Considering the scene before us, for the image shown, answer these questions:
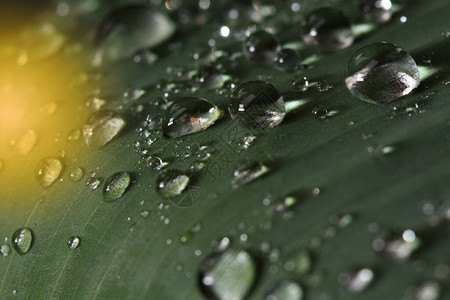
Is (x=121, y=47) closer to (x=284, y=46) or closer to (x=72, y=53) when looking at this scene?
(x=72, y=53)

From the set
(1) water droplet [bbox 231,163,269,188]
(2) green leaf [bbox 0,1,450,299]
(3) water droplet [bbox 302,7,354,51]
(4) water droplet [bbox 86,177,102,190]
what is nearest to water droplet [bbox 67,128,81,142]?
(2) green leaf [bbox 0,1,450,299]

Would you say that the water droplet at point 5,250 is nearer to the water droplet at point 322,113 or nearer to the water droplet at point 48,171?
the water droplet at point 48,171

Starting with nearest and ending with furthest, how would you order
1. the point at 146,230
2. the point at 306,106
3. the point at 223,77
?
1. the point at 146,230
2. the point at 306,106
3. the point at 223,77

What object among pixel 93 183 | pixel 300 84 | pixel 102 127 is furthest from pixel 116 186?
pixel 300 84

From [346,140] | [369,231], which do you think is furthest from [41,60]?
[369,231]

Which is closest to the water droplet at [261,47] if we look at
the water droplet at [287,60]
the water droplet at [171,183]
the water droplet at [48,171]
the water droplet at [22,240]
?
the water droplet at [287,60]

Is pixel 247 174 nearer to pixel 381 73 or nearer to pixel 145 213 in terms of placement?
pixel 145 213
